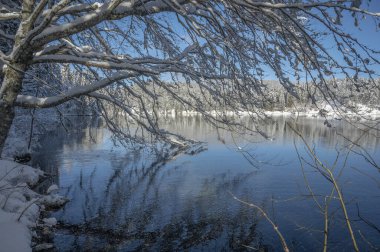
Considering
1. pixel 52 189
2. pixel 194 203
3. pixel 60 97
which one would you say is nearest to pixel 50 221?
pixel 52 189

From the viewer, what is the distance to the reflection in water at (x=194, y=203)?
25.1 ft

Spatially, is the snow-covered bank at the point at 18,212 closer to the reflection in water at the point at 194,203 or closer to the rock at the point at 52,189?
the reflection in water at the point at 194,203

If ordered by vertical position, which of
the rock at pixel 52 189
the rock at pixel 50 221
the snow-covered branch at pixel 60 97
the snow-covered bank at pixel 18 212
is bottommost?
the rock at pixel 52 189

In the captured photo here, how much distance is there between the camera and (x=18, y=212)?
711 centimetres

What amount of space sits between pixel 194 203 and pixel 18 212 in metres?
5.15

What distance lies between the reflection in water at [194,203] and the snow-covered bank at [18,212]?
27.2 inches

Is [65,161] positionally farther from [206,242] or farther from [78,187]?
[206,242]

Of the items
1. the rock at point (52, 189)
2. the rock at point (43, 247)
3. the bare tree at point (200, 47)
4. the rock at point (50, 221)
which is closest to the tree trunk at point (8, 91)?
the bare tree at point (200, 47)

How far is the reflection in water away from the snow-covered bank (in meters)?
0.69

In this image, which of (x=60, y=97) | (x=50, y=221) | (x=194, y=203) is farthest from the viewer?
(x=194, y=203)

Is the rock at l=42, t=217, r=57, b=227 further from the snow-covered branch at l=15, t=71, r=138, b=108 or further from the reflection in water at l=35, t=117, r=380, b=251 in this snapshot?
the snow-covered branch at l=15, t=71, r=138, b=108

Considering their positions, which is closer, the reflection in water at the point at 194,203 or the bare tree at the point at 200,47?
the bare tree at the point at 200,47

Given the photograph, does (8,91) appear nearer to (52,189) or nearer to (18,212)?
(18,212)

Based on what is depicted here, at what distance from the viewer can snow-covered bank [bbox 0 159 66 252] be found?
5.18 meters
